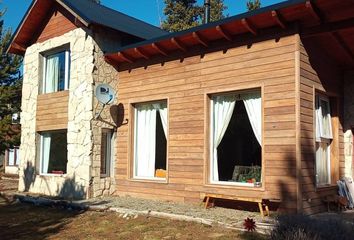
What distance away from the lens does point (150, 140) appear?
12.4 meters

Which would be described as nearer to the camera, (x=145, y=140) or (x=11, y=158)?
(x=145, y=140)

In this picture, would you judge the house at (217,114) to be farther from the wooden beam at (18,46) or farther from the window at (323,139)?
the wooden beam at (18,46)

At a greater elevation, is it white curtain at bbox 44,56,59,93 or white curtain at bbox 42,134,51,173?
white curtain at bbox 44,56,59,93

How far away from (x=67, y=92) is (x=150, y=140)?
10.8 feet

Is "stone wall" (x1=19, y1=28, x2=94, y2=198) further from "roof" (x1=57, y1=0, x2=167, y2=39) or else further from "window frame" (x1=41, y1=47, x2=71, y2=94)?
"roof" (x1=57, y1=0, x2=167, y2=39)

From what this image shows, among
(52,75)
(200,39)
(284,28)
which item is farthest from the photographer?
(52,75)

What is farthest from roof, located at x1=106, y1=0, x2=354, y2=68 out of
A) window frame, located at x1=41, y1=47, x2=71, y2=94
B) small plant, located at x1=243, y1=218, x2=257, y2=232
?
small plant, located at x1=243, y1=218, x2=257, y2=232

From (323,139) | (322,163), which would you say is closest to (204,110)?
(323,139)

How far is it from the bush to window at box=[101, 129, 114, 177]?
7237mm

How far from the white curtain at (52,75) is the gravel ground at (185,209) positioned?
4567 mm

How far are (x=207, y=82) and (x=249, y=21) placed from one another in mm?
1962

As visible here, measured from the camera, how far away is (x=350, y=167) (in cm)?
1116

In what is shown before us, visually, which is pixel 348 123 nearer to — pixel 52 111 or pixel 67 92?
pixel 67 92

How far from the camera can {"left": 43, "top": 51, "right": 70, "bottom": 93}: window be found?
14.1 meters
